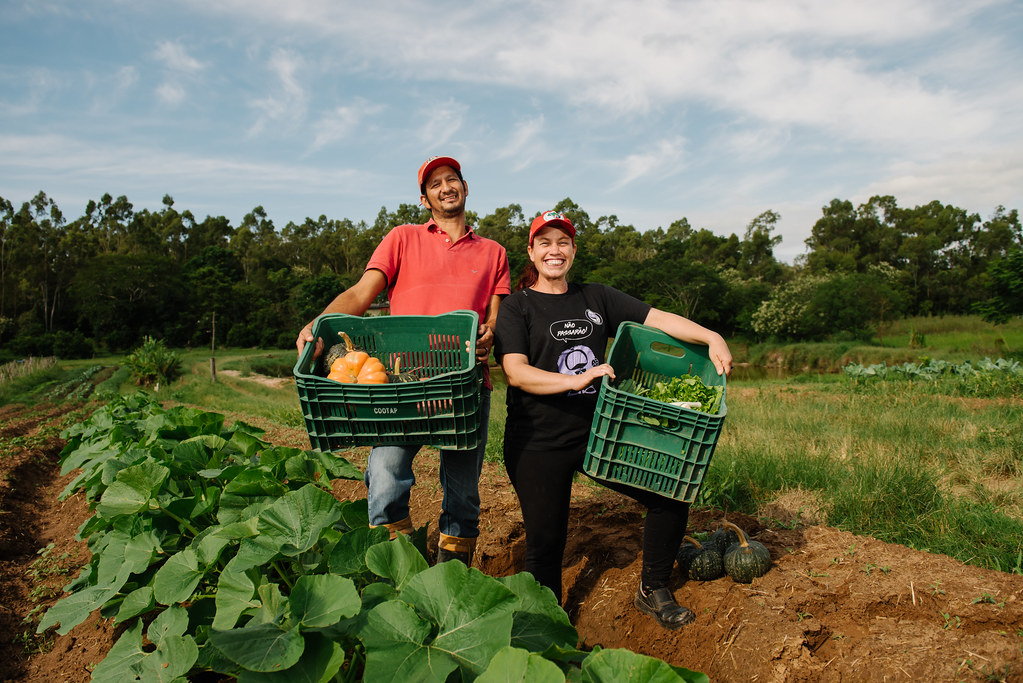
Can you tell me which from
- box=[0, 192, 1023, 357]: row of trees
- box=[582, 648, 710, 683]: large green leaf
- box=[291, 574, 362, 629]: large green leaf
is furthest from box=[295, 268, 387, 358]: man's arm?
box=[0, 192, 1023, 357]: row of trees

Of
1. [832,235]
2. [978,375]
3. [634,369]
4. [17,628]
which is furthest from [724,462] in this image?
[832,235]

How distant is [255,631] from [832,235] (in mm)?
75332

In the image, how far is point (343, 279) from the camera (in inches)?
2283

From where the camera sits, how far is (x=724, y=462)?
5.04 meters

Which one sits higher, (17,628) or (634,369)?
(634,369)

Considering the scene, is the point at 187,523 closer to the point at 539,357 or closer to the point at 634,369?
the point at 539,357

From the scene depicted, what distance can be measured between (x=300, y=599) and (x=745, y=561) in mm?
2351

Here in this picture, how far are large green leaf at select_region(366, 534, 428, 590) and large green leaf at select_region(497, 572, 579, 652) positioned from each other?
27cm

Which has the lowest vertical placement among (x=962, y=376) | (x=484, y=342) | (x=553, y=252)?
(x=962, y=376)

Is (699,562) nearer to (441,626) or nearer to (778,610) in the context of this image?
(778,610)

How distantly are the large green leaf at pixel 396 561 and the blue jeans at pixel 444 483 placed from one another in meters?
0.97

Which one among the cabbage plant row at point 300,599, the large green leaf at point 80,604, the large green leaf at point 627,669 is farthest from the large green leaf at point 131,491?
the large green leaf at point 627,669

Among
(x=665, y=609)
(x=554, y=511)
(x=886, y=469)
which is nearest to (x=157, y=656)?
(x=554, y=511)

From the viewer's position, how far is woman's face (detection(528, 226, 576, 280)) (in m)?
2.83
